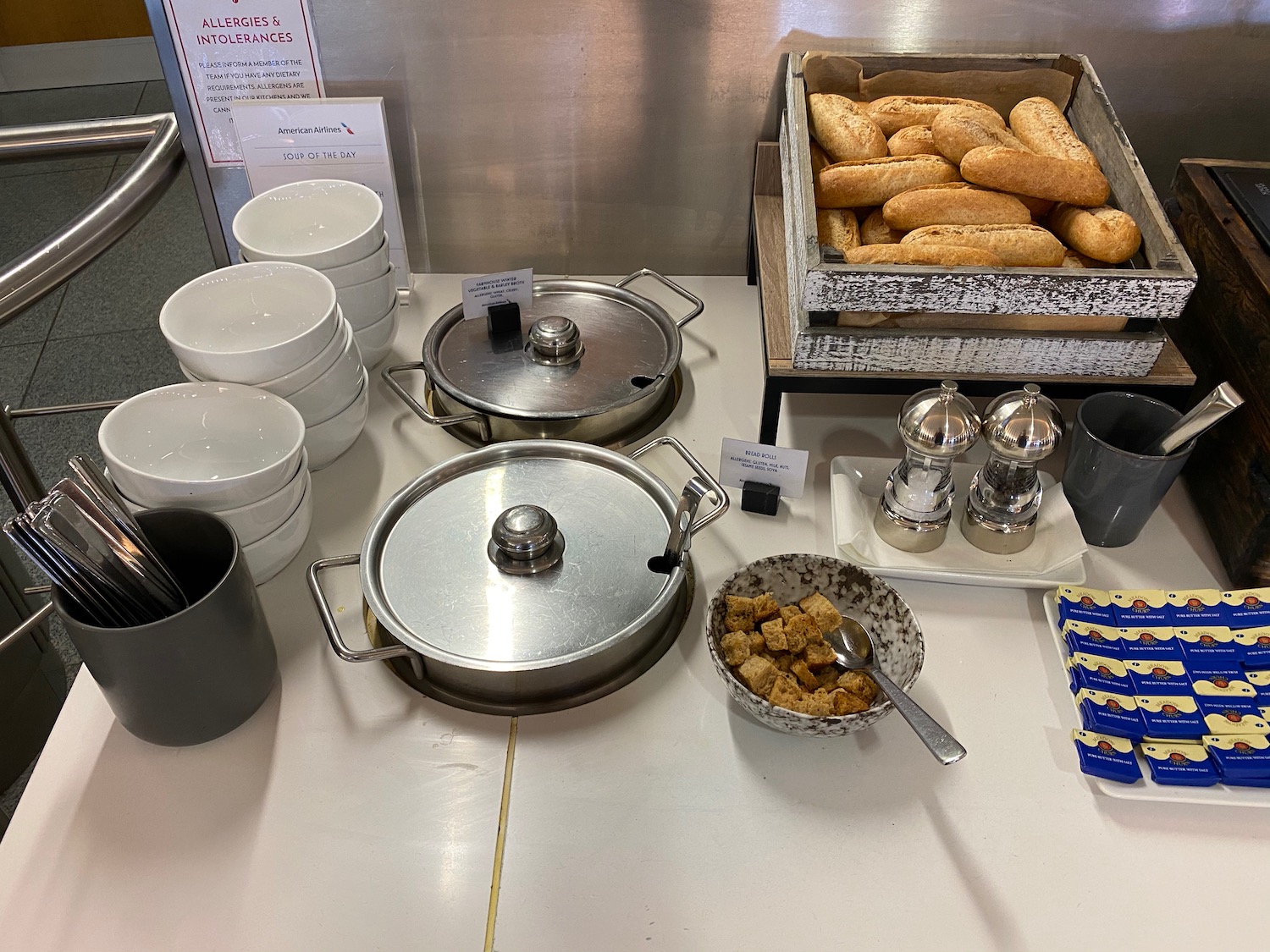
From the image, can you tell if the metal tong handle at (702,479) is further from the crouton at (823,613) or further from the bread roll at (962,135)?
the bread roll at (962,135)

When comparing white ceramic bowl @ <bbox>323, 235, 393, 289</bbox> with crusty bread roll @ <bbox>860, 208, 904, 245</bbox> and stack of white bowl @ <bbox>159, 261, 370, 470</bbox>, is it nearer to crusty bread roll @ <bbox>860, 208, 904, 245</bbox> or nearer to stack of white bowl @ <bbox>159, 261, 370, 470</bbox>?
stack of white bowl @ <bbox>159, 261, 370, 470</bbox>

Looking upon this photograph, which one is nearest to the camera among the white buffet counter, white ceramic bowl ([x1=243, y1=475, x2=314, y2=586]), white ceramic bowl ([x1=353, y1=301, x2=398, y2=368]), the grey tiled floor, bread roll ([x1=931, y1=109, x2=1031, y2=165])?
the white buffet counter

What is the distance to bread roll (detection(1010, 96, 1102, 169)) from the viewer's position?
3.20 ft

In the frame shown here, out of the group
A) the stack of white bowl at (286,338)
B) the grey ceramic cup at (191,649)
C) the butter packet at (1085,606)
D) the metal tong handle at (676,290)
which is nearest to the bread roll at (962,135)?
the metal tong handle at (676,290)

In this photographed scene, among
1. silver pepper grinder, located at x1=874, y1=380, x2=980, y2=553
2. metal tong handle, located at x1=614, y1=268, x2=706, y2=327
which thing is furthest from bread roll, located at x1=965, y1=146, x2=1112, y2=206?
metal tong handle, located at x1=614, y1=268, x2=706, y2=327

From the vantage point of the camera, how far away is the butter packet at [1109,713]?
2.46 feet

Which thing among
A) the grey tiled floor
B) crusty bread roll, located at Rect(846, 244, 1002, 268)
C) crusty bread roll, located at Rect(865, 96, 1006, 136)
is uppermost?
crusty bread roll, located at Rect(865, 96, 1006, 136)

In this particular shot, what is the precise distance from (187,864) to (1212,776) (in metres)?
0.79

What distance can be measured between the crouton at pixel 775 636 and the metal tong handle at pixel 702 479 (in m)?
0.11

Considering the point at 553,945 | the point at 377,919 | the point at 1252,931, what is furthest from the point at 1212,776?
the point at 377,919

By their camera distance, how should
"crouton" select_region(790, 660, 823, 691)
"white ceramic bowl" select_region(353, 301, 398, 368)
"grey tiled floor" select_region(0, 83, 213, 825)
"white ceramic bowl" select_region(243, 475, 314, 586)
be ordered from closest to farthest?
"crouton" select_region(790, 660, 823, 691)
"white ceramic bowl" select_region(243, 475, 314, 586)
"white ceramic bowl" select_region(353, 301, 398, 368)
"grey tiled floor" select_region(0, 83, 213, 825)

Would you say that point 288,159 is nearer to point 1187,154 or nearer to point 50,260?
point 50,260

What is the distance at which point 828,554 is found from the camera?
93 centimetres

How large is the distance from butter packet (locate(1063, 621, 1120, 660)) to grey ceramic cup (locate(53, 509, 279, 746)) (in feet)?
2.30
